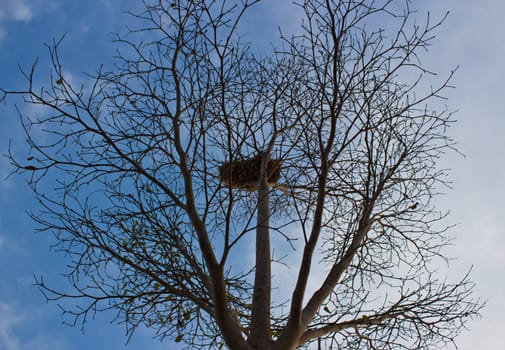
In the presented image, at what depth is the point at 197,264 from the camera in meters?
3.73

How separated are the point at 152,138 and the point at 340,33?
5.88 feet

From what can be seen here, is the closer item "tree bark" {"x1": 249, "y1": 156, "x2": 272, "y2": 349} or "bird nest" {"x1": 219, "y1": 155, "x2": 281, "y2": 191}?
"tree bark" {"x1": 249, "y1": 156, "x2": 272, "y2": 349}

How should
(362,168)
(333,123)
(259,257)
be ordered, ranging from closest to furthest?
(333,123) → (259,257) → (362,168)

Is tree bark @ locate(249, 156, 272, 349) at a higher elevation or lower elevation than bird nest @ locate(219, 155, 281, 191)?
lower

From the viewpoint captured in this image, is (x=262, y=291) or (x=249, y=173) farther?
(x=249, y=173)

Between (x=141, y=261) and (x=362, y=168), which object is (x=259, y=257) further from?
(x=362, y=168)

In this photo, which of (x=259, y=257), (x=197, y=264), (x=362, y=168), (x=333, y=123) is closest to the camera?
(x=333, y=123)

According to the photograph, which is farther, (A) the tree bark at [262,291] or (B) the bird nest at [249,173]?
(B) the bird nest at [249,173]

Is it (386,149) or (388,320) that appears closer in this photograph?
(386,149)

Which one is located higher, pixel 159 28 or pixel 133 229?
pixel 159 28

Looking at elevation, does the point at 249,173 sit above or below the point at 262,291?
above

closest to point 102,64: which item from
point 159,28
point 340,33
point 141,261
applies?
point 159,28

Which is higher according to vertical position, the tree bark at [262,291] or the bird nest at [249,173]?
the bird nest at [249,173]

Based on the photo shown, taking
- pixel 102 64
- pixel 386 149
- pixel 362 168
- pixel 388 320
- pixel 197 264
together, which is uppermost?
pixel 102 64
